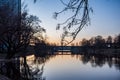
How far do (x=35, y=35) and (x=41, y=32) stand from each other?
6.87 feet

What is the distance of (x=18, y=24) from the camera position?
4403 cm

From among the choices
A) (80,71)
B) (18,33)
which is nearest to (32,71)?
(80,71)

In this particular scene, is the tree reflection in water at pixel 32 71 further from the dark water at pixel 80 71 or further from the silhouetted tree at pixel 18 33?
the silhouetted tree at pixel 18 33

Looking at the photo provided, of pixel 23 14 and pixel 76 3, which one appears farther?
pixel 23 14

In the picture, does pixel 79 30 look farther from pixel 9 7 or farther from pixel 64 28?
pixel 9 7

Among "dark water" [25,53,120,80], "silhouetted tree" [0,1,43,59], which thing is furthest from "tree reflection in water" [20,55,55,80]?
"silhouetted tree" [0,1,43,59]

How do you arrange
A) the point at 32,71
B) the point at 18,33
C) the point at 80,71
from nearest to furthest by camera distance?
the point at 32,71 < the point at 80,71 < the point at 18,33

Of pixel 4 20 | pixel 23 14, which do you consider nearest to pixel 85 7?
pixel 4 20

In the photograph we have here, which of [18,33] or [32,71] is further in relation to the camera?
[18,33]

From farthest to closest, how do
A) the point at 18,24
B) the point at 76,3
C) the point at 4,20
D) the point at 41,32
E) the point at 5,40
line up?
1. the point at 41,32
2. the point at 5,40
3. the point at 18,24
4. the point at 4,20
5. the point at 76,3

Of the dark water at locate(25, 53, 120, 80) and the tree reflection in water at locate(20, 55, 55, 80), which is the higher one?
the tree reflection in water at locate(20, 55, 55, 80)

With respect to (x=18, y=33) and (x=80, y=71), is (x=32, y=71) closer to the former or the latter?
(x=80, y=71)

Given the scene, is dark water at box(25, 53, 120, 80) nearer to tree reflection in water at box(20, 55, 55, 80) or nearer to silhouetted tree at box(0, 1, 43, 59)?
tree reflection in water at box(20, 55, 55, 80)

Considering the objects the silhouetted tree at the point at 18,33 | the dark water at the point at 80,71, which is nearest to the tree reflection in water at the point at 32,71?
the dark water at the point at 80,71
